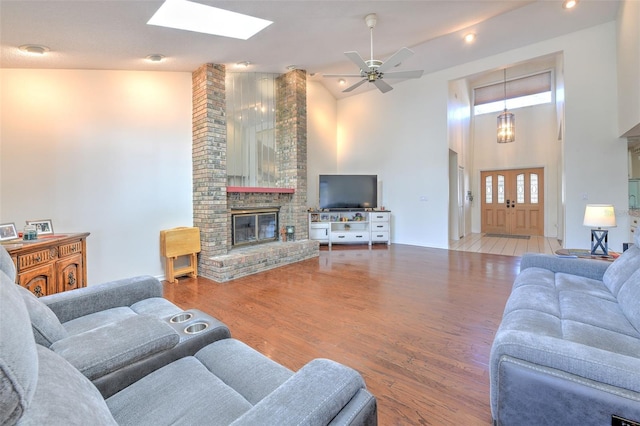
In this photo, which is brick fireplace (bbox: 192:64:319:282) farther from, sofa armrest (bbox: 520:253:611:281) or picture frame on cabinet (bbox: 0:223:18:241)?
sofa armrest (bbox: 520:253:611:281)

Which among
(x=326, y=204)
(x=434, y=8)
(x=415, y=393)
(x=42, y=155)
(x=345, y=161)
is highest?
(x=434, y=8)

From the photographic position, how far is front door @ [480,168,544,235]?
26.5ft

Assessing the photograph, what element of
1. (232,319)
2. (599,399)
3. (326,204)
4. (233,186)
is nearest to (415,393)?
(599,399)

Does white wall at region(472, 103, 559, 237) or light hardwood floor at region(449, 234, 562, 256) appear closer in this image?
light hardwood floor at region(449, 234, 562, 256)

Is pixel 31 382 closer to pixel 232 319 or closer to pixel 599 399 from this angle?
pixel 599 399

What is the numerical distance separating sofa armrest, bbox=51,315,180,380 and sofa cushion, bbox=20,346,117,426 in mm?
A: 280

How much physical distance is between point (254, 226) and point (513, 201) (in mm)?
7595

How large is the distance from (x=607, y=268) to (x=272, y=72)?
5304 mm

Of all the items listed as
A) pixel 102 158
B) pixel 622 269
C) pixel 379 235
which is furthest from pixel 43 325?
pixel 379 235

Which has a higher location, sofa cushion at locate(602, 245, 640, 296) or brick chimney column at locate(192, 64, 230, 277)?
brick chimney column at locate(192, 64, 230, 277)

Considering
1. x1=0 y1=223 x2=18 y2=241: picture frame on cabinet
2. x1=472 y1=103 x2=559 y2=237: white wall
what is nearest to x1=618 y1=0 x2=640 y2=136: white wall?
x1=472 y1=103 x2=559 y2=237: white wall

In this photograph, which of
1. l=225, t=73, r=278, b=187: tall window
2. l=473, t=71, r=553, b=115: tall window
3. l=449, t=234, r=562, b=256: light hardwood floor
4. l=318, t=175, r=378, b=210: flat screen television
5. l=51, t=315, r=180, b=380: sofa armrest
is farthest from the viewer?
l=473, t=71, r=553, b=115: tall window

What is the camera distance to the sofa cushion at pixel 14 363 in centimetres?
47

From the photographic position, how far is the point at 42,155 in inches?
132
